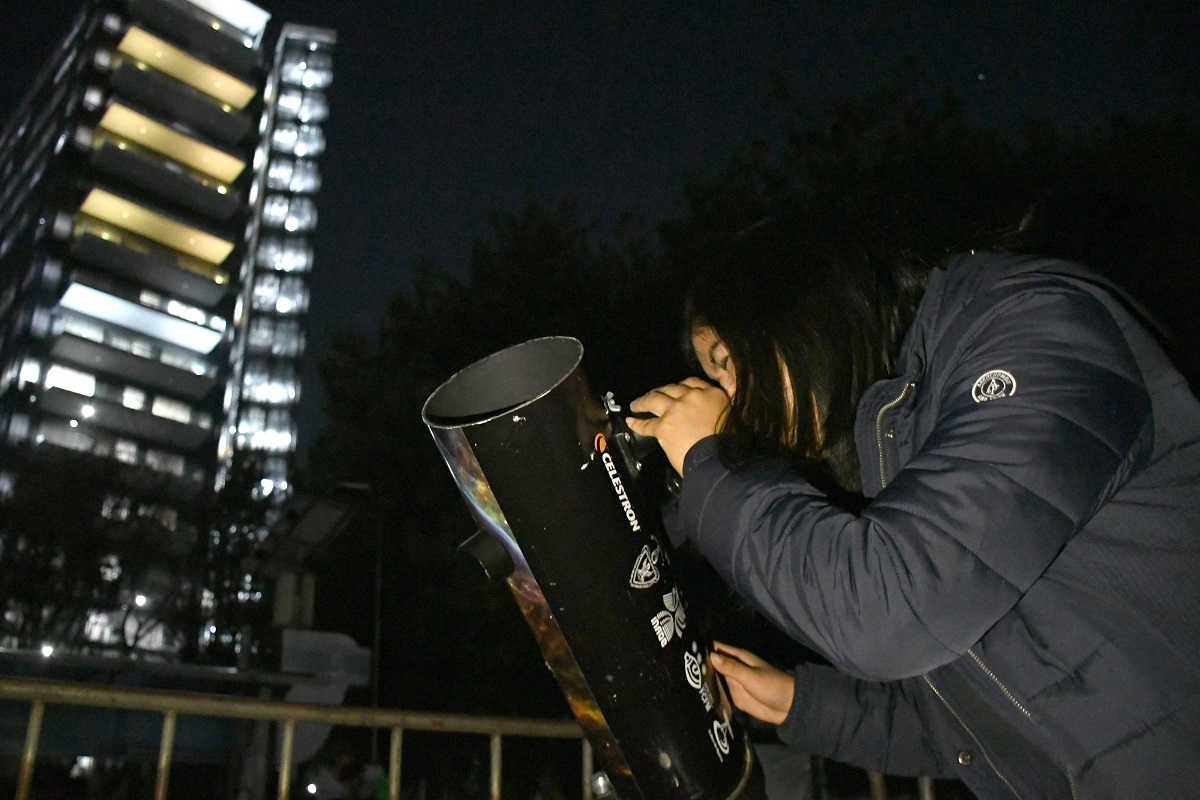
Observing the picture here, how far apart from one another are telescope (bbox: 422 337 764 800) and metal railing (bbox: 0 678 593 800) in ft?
3.04

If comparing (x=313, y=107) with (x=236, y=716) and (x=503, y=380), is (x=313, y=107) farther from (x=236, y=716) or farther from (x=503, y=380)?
(x=503, y=380)

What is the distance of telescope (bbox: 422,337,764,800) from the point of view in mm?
1264

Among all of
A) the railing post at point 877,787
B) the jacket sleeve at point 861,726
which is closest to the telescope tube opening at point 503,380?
the jacket sleeve at point 861,726

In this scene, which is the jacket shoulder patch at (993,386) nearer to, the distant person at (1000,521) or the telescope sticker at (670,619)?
the distant person at (1000,521)

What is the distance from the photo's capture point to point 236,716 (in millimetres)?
2541

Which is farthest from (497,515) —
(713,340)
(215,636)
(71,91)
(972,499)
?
(71,91)

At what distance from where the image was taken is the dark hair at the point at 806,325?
1.43m

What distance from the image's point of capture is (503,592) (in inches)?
58.6

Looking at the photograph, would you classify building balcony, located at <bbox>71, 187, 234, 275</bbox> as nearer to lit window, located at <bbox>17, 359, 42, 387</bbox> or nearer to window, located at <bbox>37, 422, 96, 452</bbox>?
lit window, located at <bbox>17, 359, 42, 387</bbox>


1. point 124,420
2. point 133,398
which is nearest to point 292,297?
point 133,398

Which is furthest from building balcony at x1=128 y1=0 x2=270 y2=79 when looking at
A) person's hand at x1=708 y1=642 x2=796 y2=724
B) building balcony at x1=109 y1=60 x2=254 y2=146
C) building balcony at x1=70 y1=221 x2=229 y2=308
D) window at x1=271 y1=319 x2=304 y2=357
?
person's hand at x1=708 y1=642 x2=796 y2=724

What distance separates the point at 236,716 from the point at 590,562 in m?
1.74

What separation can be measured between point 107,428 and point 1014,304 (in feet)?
232

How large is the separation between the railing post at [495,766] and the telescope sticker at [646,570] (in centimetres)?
166
